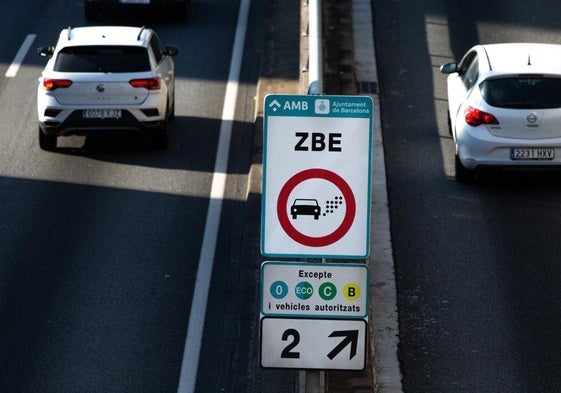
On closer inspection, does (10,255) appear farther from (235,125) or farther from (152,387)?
(235,125)

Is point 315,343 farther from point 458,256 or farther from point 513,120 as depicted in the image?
point 513,120

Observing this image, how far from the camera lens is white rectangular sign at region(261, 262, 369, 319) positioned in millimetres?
8797

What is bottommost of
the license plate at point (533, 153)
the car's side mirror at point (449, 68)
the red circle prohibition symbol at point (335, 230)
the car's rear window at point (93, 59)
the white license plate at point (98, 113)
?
the license plate at point (533, 153)

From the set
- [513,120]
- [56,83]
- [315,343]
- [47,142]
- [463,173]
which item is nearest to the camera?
[315,343]

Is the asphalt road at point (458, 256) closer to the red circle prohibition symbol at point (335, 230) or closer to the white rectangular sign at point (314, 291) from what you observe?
the white rectangular sign at point (314, 291)

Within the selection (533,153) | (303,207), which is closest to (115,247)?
(533,153)

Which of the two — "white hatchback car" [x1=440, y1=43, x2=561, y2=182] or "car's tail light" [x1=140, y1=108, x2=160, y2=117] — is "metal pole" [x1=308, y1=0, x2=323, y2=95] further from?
"car's tail light" [x1=140, y1=108, x2=160, y2=117]

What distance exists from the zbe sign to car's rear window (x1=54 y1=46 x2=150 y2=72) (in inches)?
482

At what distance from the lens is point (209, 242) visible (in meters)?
17.0

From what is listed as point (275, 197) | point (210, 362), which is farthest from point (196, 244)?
point (275, 197)

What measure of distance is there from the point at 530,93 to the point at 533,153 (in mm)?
761

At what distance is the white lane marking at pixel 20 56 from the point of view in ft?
81.6

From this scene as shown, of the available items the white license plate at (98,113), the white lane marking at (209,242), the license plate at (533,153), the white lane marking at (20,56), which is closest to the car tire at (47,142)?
the white license plate at (98,113)

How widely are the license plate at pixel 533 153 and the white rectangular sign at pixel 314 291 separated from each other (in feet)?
32.7
